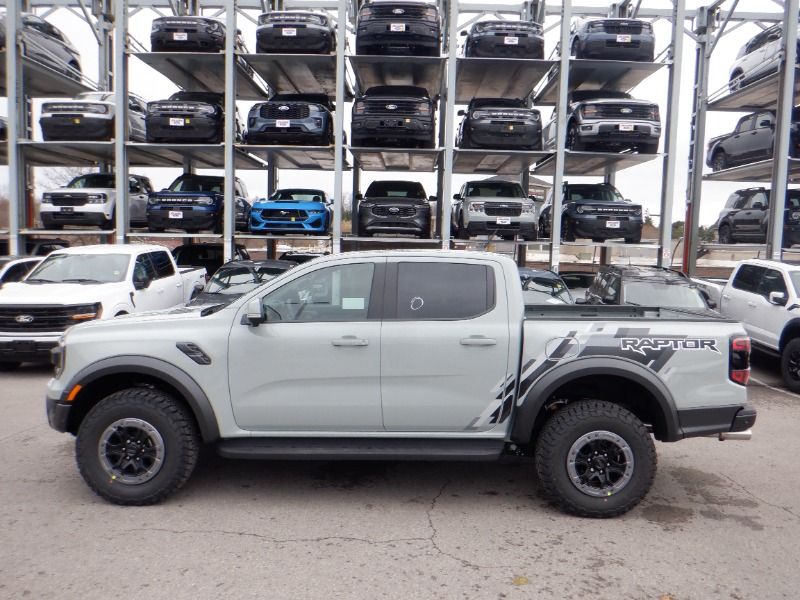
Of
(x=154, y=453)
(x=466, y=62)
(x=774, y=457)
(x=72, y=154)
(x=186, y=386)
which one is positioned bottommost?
(x=774, y=457)

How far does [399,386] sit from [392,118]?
395 inches

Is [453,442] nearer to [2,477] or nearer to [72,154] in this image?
[2,477]

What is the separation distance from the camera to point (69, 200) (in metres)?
14.2

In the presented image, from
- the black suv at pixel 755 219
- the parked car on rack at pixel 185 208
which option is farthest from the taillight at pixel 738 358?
the black suv at pixel 755 219

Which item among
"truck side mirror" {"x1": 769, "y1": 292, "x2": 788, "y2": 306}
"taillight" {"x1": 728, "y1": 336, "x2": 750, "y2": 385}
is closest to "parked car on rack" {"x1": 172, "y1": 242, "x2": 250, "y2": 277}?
"truck side mirror" {"x1": 769, "y1": 292, "x2": 788, "y2": 306}

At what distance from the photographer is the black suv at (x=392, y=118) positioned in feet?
43.4

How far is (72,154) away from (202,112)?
575cm

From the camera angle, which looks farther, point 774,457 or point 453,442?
point 774,457

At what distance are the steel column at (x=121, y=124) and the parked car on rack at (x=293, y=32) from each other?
10.8ft

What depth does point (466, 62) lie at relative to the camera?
14.8m

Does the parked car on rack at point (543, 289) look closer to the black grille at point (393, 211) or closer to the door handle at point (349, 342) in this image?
the black grille at point (393, 211)

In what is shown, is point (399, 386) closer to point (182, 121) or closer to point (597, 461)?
point (597, 461)

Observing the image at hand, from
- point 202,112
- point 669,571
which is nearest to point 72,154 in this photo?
point 202,112

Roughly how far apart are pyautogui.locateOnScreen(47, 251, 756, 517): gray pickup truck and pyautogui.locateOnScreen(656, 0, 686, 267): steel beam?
1097cm
